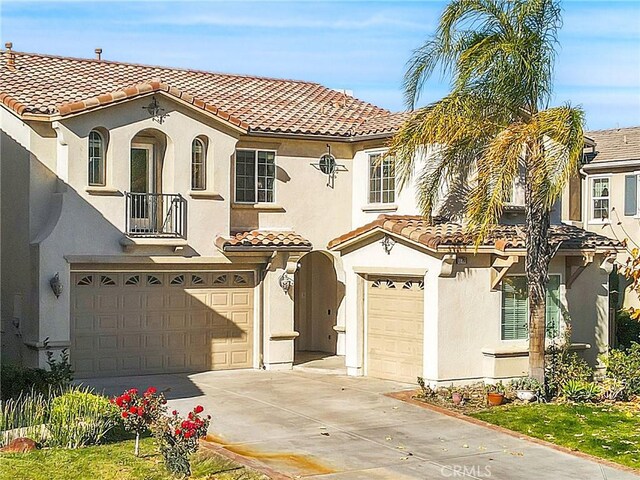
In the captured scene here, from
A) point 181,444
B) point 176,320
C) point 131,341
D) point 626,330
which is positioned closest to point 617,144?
point 626,330

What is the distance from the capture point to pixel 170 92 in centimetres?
2186

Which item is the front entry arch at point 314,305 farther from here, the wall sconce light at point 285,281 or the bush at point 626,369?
the bush at point 626,369

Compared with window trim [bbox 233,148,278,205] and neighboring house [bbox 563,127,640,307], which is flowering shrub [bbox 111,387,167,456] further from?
neighboring house [bbox 563,127,640,307]

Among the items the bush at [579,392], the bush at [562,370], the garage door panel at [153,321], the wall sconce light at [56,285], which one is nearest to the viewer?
the bush at [579,392]

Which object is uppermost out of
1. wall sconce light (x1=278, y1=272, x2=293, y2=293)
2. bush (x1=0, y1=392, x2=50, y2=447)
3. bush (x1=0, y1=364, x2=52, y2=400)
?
wall sconce light (x1=278, y1=272, x2=293, y2=293)

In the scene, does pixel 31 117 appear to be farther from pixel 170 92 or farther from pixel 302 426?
pixel 302 426

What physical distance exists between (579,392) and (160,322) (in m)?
9.20

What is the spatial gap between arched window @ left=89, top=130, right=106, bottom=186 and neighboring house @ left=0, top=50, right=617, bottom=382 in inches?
1.2

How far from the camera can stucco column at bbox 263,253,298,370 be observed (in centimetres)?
2341

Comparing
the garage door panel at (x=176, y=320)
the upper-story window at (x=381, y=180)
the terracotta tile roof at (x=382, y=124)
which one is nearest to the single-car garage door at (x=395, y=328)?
the upper-story window at (x=381, y=180)

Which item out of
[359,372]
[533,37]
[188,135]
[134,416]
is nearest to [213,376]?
[359,372]

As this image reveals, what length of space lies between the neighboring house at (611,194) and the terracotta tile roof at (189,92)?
27.6ft

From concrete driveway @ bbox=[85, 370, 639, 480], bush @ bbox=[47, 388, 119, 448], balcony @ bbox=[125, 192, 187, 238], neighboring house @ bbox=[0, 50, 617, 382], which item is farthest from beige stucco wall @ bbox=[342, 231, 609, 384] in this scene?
bush @ bbox=[47, 388, 119, 448]

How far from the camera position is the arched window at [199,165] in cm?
2275
